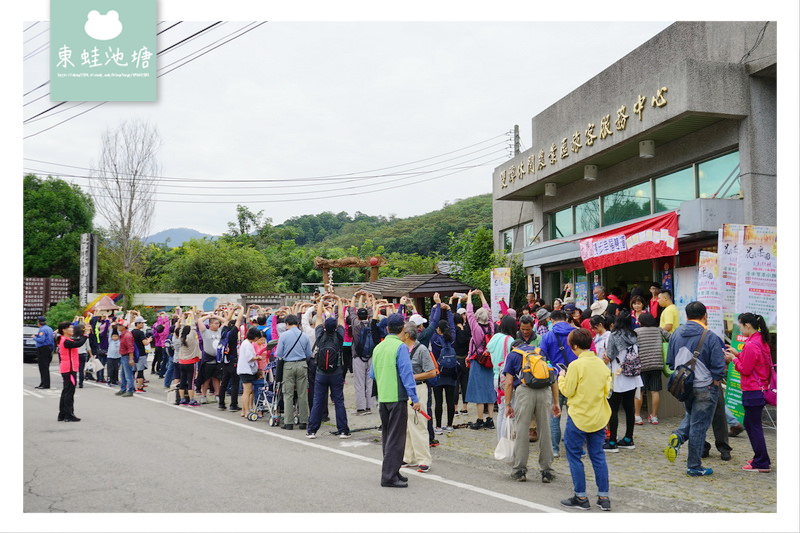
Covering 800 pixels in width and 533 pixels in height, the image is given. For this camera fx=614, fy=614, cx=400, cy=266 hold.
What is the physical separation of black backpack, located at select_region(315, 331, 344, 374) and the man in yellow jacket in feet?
14.0

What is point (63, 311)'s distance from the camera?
28.0 meters

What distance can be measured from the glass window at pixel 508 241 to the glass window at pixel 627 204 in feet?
20.2

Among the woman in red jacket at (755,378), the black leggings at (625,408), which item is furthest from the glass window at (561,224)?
the woman in red jacket at (755,378)

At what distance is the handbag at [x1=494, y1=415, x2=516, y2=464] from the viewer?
24.5ft

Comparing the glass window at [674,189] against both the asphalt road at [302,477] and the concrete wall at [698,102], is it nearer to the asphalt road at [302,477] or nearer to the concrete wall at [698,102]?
the concrete wall at [698,102]

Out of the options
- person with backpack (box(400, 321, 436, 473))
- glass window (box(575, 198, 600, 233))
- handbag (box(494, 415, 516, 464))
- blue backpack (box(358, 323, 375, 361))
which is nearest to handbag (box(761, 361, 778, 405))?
handbag (box(494, 415, 516, 464))

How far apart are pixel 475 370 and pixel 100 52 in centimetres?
693

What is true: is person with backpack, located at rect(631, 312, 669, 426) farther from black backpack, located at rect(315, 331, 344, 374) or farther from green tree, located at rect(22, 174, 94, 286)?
green tree, located at rect(22, 174, 94, 286)

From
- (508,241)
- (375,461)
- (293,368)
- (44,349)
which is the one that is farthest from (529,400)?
(508,241)

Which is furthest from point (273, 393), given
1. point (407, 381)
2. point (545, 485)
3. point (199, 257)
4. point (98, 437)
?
point (199, 257)

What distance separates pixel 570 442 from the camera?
245 inches

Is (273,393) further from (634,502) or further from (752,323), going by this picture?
(752,323)

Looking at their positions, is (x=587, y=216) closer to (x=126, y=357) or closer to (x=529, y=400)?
(x=529, y=400)

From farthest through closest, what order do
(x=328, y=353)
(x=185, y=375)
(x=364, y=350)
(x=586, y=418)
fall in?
(x=185, y=375), (x=364, y=350), (x=328, y=353), (x=586, y=418)
